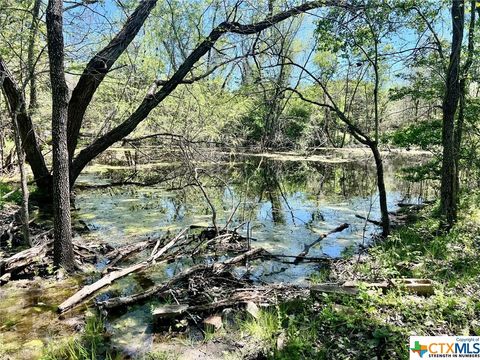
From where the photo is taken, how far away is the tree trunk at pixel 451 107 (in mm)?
6250

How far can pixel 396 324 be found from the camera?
3531 millimetres

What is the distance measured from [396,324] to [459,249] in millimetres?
3064

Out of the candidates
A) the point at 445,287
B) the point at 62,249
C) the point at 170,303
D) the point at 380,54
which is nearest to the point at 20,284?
the point at 62,249

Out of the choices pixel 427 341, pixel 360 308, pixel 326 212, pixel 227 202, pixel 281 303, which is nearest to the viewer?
pixel 427 341

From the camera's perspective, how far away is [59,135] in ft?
17.4

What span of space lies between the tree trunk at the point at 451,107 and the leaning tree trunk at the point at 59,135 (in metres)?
6.17

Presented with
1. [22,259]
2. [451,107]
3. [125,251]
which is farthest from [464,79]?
[22,259]

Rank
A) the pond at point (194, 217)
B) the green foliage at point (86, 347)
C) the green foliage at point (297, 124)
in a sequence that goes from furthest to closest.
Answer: the green foliage at point (297, 124), the pond at point (194, 217), the green foliage at point (86, 347)

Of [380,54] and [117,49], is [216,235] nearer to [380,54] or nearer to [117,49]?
[117,49]

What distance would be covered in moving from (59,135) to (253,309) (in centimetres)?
363

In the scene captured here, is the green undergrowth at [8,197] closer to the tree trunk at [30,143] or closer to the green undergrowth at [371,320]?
the tree trunk at [30,143]

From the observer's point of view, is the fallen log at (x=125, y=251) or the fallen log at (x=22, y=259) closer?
the fallen log at (x=22, y=259)

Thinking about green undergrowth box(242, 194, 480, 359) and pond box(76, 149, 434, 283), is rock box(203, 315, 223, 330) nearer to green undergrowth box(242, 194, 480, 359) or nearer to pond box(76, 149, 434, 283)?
green undergrowth box(242, 194, 480, 359)

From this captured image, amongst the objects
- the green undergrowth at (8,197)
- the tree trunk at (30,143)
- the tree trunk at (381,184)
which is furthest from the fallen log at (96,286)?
the green undergrowth at (8,197)
